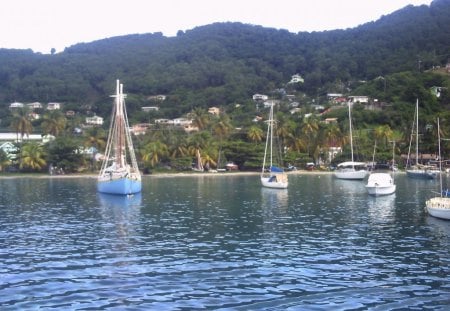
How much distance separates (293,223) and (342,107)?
141555mm

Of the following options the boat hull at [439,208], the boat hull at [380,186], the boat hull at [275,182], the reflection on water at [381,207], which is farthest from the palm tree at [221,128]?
the boat hull at [439,208]

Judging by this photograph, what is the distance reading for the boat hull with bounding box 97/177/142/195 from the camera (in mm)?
77375

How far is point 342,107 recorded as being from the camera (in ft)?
608

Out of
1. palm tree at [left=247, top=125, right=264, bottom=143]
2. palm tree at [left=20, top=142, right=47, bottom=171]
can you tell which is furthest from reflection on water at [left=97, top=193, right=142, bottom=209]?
palm tree at [left=247, top=125, right=264, bottom=143]

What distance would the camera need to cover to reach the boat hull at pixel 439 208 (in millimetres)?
49697

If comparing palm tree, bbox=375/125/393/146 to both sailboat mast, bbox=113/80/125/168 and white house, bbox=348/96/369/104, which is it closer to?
white house, bbox=348/96/369/104

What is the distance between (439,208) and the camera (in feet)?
165

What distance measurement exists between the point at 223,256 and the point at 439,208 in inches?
994

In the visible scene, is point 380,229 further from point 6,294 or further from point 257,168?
point 257,168

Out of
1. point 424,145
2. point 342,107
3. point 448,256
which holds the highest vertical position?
point 342,107

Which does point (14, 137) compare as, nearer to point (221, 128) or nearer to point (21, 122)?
point (21, 122)

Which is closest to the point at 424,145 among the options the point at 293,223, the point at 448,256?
the point at 293,223

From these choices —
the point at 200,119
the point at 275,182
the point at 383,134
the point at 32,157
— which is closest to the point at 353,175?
the point at 275,182

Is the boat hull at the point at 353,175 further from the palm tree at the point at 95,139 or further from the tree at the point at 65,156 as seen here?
the palm tree at the point at 95,139
